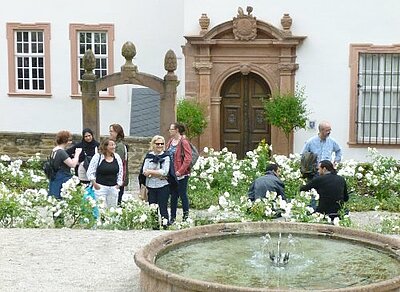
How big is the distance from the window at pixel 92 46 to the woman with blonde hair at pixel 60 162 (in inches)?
390

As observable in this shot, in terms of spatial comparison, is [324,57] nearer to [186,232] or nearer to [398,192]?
[398,192]

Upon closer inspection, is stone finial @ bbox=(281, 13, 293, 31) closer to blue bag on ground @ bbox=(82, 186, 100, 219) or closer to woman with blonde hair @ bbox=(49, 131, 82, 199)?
woman with blonde hair @ bbox=(49, 131, 82, 199)

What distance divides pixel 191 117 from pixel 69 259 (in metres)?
11.0

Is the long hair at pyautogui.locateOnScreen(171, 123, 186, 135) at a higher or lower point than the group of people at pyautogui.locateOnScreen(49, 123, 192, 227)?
higher

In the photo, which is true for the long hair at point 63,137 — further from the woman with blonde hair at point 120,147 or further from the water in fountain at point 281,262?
the water in fountain at point 281,262

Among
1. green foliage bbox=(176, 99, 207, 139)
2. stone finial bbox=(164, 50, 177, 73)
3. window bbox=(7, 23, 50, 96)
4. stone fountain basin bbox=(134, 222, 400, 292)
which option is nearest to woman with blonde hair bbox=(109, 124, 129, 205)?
stone fountain basin bbox=(134, 222, 400, 292)

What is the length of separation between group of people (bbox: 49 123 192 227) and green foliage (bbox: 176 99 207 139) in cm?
640

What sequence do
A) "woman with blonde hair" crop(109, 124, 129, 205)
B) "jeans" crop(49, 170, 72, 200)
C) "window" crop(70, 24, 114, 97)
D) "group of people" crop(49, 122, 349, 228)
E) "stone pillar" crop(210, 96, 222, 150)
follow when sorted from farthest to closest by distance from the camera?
"window" crop(70, 24, 114, 97)
"stone pillar" crop(210, 96, 222, 150)
"woman with blonde hair" crop(109, 124, 129, 205)
"jeans" crop(49, 170, 72, 200)
"group of people" crop(49, 122, 349, 228)

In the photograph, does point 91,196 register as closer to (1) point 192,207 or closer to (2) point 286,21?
(1) point 192,207

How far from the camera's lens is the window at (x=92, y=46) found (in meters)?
23.2

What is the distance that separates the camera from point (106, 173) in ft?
42.1

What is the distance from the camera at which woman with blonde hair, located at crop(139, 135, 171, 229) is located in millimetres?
12859

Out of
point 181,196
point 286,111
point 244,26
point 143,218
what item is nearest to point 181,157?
point 181,196

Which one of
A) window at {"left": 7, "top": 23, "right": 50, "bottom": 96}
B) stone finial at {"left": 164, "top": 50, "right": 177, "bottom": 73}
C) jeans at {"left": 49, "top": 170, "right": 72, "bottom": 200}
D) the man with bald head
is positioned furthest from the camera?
window at {"left": 7, "top": 23, "right": 50, "bottom": 96}
